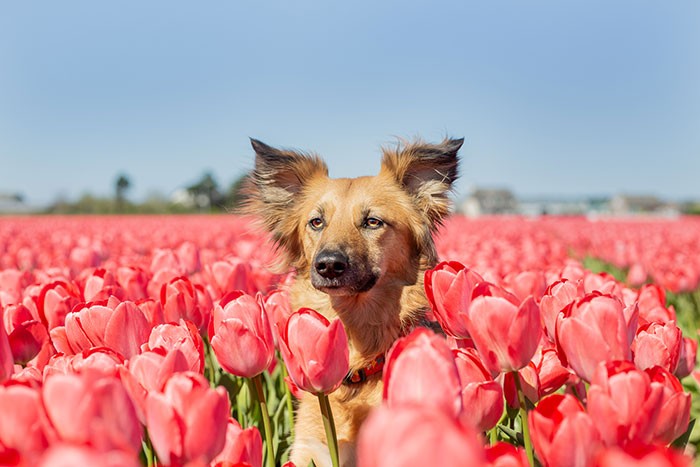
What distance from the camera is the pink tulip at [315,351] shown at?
142 centimetres

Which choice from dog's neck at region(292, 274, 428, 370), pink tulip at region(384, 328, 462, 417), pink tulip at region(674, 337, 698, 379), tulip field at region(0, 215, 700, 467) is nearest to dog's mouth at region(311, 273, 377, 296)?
dog's neck at region(292, 274, 428, 370)

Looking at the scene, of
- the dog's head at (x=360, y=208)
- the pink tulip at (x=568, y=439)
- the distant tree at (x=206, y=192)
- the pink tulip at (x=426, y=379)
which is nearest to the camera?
the pink tulip at (x=426, y=379)

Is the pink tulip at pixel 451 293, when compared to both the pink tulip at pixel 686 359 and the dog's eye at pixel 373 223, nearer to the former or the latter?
the pink tulip at pixel 686 359

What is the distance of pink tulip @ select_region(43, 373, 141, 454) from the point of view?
865mm

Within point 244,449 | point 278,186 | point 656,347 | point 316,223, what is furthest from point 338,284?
point 244,449

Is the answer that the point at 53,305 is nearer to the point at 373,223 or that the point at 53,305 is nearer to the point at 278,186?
the point at 373,223

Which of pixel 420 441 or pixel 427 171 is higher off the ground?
pixel 427 171

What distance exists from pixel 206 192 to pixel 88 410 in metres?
107

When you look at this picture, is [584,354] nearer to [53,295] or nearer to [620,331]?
[620,331]

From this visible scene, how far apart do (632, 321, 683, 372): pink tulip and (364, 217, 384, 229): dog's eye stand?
8.17 ft

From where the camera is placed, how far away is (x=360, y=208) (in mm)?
4141

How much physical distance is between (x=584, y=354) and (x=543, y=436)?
0.45 m

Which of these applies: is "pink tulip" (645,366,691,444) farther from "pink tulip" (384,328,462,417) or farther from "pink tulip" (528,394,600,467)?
"pink tulip" (384,328,462,417)

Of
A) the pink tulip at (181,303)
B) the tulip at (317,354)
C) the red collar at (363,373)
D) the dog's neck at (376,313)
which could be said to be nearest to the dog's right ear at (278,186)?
the dog's neck at (376,313)
